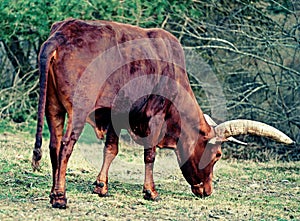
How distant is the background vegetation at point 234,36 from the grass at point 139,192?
2.01m

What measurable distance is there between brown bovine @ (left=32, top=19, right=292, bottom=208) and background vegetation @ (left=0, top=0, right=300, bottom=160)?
5.13 m

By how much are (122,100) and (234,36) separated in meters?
7.45

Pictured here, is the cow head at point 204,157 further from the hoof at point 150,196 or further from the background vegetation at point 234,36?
the background vegetation at point 234,36

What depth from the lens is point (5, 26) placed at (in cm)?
1494

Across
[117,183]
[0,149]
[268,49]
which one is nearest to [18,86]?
[0,149]

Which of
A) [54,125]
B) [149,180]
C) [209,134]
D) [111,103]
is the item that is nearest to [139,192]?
[149,180]

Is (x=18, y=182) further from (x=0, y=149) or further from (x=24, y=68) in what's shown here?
(x=24, y=68)

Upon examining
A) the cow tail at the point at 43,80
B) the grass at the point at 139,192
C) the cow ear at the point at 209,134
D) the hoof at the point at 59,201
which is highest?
the cow tail at the point at 43,80

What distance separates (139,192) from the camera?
830 centimetres

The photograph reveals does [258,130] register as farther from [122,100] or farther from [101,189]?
[101,189]

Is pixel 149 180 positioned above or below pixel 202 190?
above

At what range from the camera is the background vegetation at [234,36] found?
45.0ft

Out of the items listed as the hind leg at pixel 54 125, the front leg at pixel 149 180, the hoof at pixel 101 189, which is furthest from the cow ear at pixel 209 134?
the hind leg at pixel 54 125

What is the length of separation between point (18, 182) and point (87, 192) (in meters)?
0.91
